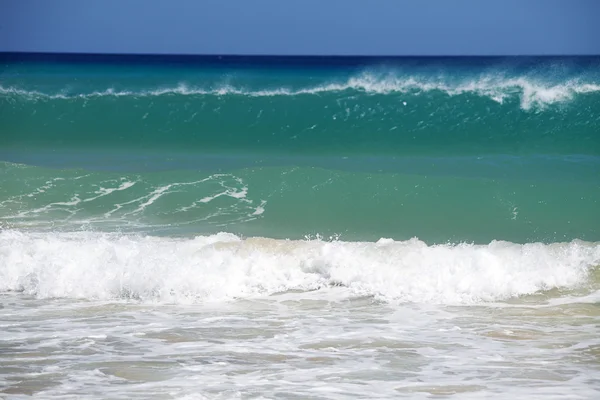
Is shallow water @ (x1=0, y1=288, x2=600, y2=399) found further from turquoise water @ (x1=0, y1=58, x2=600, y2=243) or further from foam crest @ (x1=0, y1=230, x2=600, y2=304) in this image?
turquoise water @ (x1=0, y1=58, x2=600, y2=243)

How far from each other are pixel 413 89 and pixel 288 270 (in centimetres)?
1105

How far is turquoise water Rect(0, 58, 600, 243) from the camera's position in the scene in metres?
8.82

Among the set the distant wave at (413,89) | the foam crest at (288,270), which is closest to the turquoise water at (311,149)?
the distant wave at (413,89)

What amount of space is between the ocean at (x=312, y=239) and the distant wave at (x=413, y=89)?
60 mm

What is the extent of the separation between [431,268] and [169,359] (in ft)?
8.53

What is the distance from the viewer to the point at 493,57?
1895 cm

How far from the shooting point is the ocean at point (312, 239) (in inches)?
181

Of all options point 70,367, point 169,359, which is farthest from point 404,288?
point 70,367

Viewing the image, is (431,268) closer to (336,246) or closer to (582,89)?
(336,246)

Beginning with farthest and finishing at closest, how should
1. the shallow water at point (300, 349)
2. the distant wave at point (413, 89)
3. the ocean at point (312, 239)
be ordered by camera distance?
the distant wave at point (413, 89) → the ocean at point (312, 239) → the shallow water at point (300, 349)

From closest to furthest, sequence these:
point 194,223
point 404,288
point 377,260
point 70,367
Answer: point 70,367 < point 404,288 < point 377,260 < point 194,223

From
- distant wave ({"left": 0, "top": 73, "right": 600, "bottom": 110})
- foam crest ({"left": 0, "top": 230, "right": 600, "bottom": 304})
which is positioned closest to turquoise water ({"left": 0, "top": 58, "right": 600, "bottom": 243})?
distant wave ({"left": 0, "top": 73, "right": 600, "bottom": 110})

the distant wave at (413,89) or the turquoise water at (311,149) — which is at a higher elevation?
the distant wave at (413,89)

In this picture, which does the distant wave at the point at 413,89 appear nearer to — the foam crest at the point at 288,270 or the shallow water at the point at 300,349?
the foam crest at the point at 288,270
